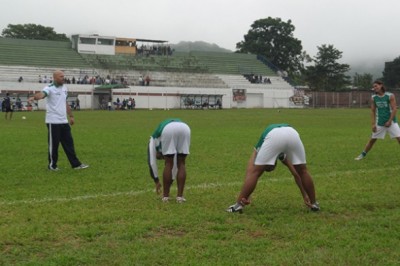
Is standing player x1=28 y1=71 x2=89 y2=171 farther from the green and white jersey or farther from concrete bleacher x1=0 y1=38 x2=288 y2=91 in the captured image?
concrete bleacher x1=0 y1=38 x2=288 y2=91

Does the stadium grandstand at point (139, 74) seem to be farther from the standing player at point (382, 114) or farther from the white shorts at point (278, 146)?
the white shorts at point (278, 146)

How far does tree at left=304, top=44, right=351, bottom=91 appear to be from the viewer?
327ft

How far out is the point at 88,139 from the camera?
19.0 m

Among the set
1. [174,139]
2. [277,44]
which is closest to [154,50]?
[277,44]

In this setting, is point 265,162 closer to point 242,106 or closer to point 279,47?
point 242,106

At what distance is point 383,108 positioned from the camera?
12703mm

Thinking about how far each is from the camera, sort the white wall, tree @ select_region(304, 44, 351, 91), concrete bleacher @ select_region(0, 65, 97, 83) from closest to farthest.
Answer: the white wall
concrete bleacher @ select_region(0, 65, 97, 83)
tree @ select_region(304, 44, 351, 91)

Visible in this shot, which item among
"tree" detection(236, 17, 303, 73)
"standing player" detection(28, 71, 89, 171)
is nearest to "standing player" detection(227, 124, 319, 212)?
"standing player" detection(28, 71, 89, 171)

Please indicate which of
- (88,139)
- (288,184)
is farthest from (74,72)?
(288,184)

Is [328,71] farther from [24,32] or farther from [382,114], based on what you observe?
[382,114]

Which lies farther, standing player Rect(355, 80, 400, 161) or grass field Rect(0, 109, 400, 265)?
standing player Rect(355, 80, 400, 161)

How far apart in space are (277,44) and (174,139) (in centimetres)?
10585

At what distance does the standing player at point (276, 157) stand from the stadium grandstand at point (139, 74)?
56.4 metres

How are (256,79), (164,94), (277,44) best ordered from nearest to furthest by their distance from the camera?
1. (164,94)
2. (256,79)
3. (277,44)
